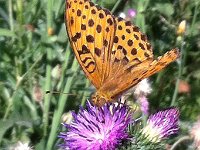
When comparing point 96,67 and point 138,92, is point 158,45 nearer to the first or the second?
point 138,92

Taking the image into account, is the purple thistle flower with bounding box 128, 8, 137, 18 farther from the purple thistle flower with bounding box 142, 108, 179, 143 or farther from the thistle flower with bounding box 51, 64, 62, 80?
the purple thistle flower with bounding box 142, 108, 179, 143

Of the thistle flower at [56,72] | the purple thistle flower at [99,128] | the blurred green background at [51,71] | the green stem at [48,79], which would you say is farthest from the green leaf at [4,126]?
the purple thistle flower at [99,128]

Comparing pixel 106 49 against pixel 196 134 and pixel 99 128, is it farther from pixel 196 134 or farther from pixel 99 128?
pixel 196 134

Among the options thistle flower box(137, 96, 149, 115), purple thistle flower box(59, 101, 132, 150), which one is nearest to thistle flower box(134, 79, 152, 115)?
thistle flower box(137, 96, 149, 115)

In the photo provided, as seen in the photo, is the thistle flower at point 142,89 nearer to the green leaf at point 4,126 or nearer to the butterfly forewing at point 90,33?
the butterfly forewing at point 90,33

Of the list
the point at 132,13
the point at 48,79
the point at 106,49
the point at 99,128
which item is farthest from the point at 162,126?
the point at 132,13

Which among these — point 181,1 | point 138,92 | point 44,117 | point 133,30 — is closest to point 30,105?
point 44,117
